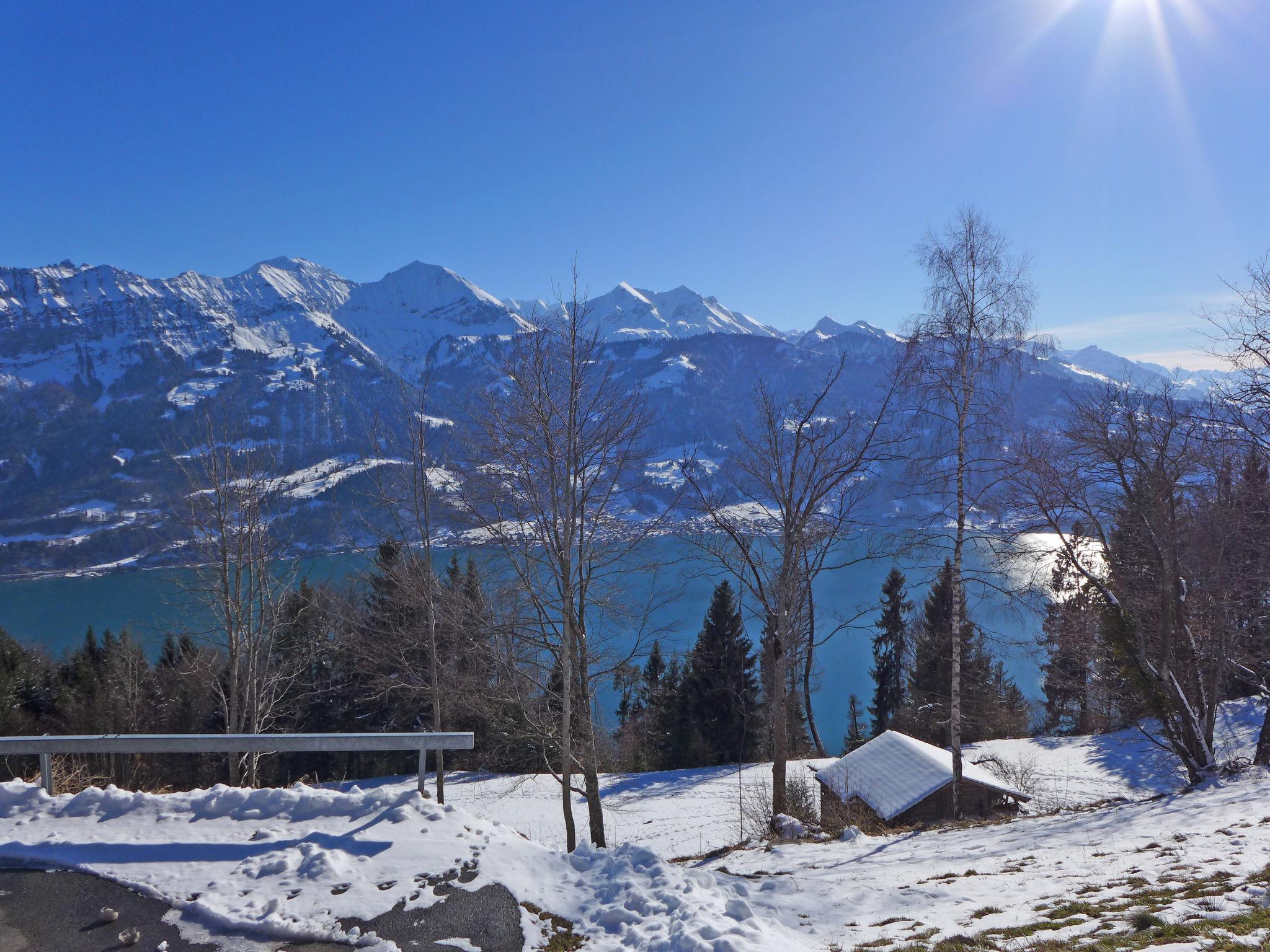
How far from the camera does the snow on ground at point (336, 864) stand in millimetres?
4359

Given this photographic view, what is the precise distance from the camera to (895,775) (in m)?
15.3

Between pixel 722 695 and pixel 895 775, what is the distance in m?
15.0

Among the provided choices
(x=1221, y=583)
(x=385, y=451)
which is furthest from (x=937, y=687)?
(x=385, y=451)

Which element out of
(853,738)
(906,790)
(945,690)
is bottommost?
(853,738)

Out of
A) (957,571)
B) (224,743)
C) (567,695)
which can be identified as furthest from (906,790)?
(224,743)

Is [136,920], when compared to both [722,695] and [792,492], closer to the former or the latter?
[792,492]

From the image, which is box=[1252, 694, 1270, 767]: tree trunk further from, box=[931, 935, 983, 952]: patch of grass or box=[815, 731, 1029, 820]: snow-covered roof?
box=[931, 935, 983, 952]: patch of grass

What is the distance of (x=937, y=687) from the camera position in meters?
29.1

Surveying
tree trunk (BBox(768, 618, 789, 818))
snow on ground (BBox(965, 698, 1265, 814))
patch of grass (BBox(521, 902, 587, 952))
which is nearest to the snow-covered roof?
snow on ground (BBox(965, 698, 1265, 814))

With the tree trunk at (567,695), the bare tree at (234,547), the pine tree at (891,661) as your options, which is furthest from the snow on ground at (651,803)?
the pine tree at (891,661)

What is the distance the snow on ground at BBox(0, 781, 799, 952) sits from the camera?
4359 mm

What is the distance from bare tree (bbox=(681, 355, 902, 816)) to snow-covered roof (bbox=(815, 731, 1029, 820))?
419cm

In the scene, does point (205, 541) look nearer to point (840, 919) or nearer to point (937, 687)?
point (840, 919)

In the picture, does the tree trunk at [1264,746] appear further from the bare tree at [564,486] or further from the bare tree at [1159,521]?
the bare tree at [564,486]
